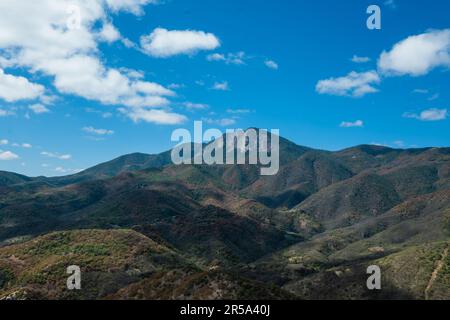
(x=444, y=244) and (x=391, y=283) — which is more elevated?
(x=444, y=244)

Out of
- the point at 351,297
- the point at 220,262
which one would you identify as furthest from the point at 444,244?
the point at 220,262

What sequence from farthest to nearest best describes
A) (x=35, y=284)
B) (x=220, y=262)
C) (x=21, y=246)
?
(x=220, y=262)
(x=21, y=246)
(x=35, y=284)

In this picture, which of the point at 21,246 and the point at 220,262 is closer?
the point at 21,246

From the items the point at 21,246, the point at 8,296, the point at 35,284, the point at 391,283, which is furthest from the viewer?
the point at 21,246
